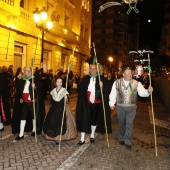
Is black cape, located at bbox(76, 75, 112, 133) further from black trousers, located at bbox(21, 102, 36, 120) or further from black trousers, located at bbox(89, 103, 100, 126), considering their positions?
black trousers, located at bbox(21, 102, 36, 120)

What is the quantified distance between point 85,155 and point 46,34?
16.8 meters

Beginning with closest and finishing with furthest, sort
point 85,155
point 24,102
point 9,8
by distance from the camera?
point 85,155 < point 24,102 < point 9,8

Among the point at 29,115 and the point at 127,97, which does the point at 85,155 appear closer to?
the point at 127,97

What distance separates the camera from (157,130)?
902 cm

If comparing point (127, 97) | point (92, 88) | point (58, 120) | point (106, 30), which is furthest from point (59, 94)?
point (106, 30)

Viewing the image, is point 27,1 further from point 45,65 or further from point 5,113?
point 5,113

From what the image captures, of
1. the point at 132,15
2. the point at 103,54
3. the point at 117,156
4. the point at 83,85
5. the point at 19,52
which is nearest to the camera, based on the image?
the point at 117,156

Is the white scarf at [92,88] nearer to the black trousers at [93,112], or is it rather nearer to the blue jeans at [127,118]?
the black trousers at [93,112]

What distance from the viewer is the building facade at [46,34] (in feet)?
53.6

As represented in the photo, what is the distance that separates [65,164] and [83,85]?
94.1 inches

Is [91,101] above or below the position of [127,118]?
above

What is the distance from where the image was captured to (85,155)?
5.92m

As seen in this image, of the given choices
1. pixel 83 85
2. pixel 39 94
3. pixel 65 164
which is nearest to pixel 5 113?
pixel 39 94

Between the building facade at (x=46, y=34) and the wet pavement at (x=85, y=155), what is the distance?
3.44 meters
